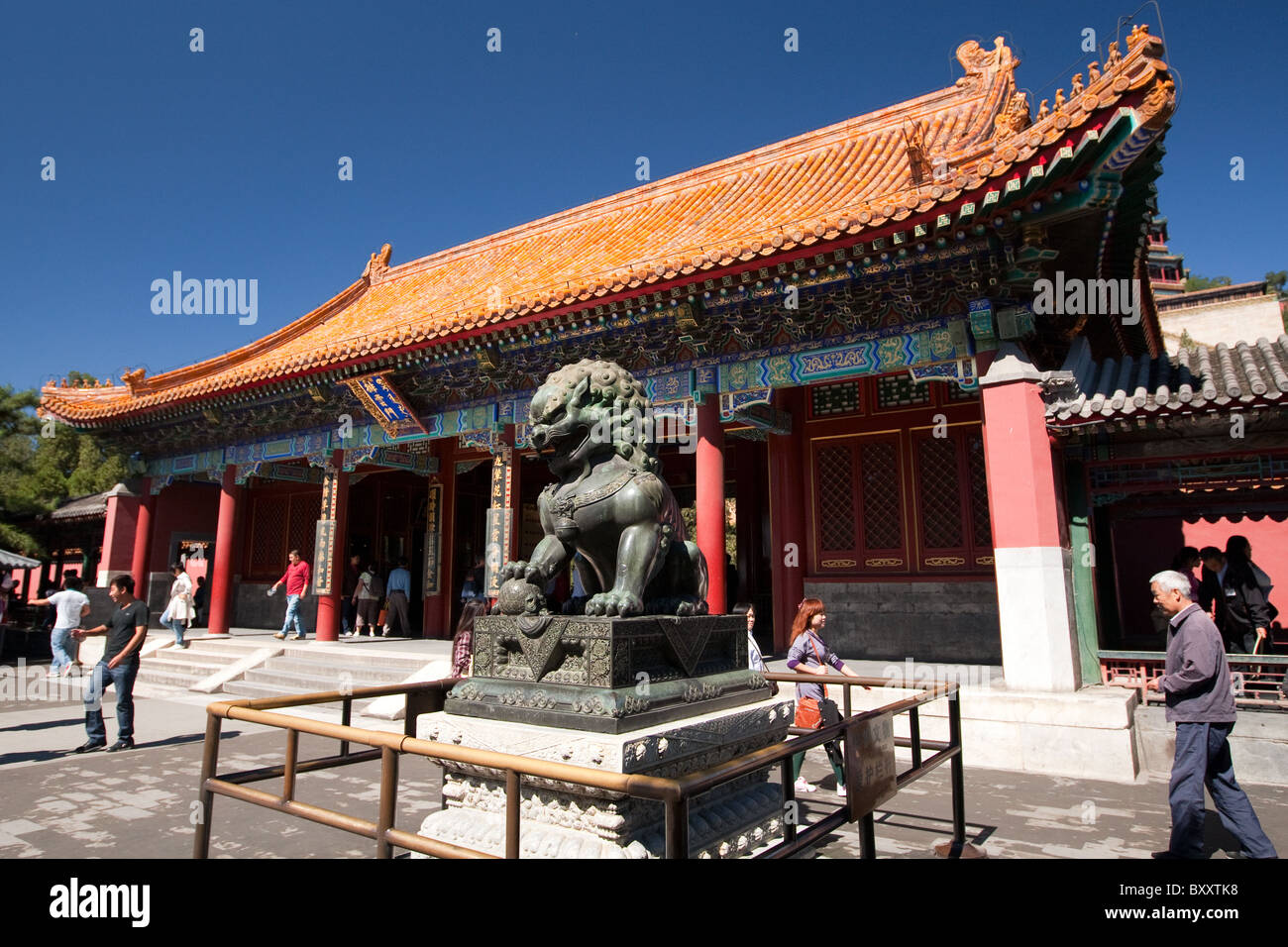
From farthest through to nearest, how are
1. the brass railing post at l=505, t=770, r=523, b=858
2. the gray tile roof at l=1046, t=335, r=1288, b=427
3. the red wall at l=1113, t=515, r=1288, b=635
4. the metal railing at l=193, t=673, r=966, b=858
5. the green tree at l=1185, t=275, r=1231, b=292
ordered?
the green tree at l=1185, t=275, r=1231, b=292 < the red wall at l=1113, t=515, r=1288, b=635 < the gray tile roof at l=1046, t=335, r=1288, b=427 < the brass railing post at l=505, t=770, r=523, b=858 < the metal railing at l=193, t=673, r=966, b=858

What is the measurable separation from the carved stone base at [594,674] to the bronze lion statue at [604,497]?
0.14 metres

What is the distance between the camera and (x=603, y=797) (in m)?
2.43

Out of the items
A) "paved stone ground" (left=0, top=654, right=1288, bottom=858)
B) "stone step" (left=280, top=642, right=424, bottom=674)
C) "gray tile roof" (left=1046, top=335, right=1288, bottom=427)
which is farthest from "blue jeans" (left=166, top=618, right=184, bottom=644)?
"gray tile roof" (left=1046, top=335, right=1288, bottom=427)

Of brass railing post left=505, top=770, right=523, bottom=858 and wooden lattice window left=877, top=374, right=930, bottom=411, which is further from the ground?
wooden lattice window left=877, top=374, right=930, bottom=411

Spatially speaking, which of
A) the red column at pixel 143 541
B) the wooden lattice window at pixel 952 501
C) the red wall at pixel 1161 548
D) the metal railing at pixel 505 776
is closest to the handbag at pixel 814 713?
the metal railing at pixel 505 776

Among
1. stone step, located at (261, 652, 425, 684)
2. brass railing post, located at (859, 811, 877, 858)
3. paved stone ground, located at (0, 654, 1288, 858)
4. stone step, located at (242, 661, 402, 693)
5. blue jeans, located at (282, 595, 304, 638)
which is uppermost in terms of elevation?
blue jeans, located at (282, 595, 304, 638)

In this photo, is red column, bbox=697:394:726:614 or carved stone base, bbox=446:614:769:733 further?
red column, bbox=697:394:726:614

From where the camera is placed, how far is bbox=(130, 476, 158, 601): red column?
14016 millimetres

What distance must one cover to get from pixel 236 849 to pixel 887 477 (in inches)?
296

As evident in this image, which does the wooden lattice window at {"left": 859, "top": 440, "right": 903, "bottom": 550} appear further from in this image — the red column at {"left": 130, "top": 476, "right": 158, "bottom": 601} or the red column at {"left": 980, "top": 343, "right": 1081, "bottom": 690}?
the red column at {"left": 130, "top": 476, "right": 158, "bottom": 601}

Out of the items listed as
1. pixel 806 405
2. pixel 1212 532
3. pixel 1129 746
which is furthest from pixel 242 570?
pixel 1212 532

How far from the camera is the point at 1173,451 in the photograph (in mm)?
6480

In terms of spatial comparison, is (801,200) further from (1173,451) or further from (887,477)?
(1173,451)

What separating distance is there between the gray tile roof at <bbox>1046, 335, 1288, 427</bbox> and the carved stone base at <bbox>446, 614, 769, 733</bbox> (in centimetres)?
455
